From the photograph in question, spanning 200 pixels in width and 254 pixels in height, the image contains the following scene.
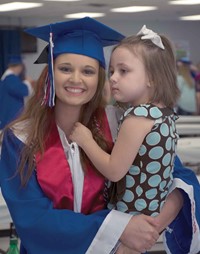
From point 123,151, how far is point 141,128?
0.25 feet

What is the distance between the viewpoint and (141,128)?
1.57 m

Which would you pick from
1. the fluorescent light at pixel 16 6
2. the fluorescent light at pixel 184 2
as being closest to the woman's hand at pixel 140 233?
the fluorescent light at pixel 184 2

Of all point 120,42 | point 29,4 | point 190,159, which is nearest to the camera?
point 120,42

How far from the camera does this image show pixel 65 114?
5.81 feet

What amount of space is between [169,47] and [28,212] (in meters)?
0.60

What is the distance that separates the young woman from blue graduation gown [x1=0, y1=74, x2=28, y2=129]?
5.13m

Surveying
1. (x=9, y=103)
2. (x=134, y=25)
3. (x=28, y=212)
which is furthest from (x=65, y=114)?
(x=134, y=25)

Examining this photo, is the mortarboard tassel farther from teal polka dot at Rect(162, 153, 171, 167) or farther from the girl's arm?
teal polka dot at Rect(162, 153, 171, 167)

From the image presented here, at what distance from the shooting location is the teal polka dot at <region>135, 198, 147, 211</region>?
1.64m

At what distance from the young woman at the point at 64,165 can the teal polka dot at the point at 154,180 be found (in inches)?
3.6

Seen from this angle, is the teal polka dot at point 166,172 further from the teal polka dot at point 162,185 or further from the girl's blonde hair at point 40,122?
the girl's blonde hair at point 40,122

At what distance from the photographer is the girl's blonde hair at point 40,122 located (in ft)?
5.41

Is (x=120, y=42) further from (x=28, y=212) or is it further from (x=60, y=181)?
(x=28, y=212)

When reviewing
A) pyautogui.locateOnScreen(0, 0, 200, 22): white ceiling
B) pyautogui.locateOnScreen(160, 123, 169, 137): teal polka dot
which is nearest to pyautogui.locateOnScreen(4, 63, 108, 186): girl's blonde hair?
pyautogui.locateOnScreen(160, 123, 169, 137): teal polka dot
